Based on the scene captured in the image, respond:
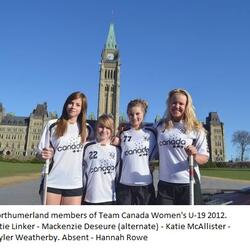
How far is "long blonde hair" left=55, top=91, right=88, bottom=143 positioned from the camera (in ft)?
15.5

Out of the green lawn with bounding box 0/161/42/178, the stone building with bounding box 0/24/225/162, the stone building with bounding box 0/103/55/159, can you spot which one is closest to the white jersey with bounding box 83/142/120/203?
the green lawn with bounding box 0/161/42/178

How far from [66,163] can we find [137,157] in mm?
949

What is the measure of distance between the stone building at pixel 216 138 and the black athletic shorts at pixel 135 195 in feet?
420

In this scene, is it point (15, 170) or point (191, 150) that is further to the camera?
point (15, 170)

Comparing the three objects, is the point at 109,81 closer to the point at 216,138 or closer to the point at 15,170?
the point at 216,138

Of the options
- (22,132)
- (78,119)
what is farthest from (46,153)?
(22,132)

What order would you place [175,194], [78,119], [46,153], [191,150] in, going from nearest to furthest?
[191,150], [175,194], [46,153], [78,119]

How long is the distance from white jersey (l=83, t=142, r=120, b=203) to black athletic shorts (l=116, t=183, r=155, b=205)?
107 mm

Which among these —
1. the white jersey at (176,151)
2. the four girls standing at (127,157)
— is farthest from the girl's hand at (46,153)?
the white jersey at (176,151)

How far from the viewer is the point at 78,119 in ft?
16.0
